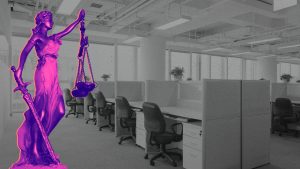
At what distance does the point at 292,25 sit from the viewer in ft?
21.0

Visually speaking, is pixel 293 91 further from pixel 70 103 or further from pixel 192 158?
pixel 70 103

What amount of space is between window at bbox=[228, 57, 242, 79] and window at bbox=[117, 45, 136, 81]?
6.07m

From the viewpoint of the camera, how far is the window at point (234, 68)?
12.9 meters

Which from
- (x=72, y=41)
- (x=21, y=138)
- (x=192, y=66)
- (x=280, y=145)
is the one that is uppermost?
(x=72, y=41)

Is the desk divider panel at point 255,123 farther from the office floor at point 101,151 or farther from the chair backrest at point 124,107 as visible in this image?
the chair backrest at point 124,107

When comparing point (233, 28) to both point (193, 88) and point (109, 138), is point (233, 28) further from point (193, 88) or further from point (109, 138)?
point (109, 138)

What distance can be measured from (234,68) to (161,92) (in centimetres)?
1046

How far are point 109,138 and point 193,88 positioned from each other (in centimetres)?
205

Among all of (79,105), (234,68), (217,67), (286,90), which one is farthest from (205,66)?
(79,105)

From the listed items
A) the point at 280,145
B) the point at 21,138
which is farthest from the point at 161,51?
the point at 21,138

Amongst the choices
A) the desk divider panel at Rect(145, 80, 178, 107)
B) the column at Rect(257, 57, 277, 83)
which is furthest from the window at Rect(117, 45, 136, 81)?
the column at Rect(257, 57, 277, 83)

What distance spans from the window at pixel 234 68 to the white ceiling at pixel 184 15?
8.86 feet

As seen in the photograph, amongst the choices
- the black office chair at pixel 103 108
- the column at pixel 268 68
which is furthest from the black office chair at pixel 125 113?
the column at pixel 268 68

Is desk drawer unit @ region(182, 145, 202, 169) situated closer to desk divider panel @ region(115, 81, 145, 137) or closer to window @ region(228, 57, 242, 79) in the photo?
desk divider panel @ region(115, 81, 145, 137)
